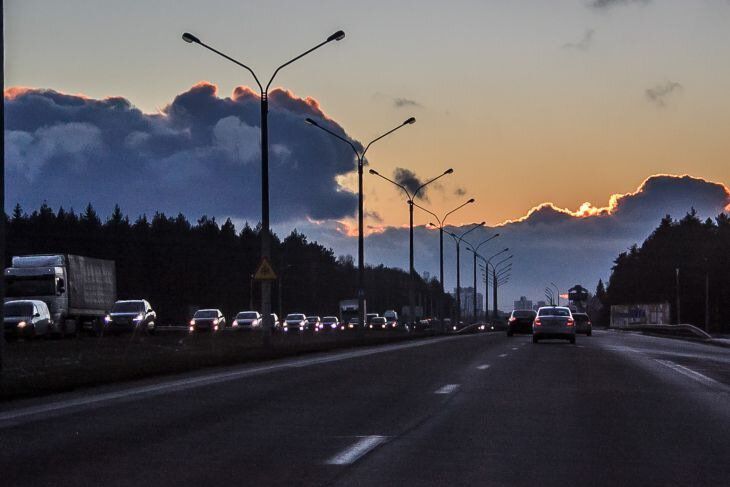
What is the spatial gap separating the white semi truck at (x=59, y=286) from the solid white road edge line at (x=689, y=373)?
33074 mm

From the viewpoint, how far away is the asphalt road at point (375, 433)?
9.60 meters

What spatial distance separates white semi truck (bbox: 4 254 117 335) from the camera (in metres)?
56.7

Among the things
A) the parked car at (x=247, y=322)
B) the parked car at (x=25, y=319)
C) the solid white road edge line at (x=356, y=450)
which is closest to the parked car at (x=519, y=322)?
the parked car at (x=247, y=322)

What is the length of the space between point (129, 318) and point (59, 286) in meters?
5.17

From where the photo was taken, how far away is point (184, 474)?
9.54 meters

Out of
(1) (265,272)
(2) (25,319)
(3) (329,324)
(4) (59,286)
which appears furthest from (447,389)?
(3) (329,324)

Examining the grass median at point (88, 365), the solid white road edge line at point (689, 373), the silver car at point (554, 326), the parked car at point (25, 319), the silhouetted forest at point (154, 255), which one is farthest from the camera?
the silhouetted forest at point (154, 255)

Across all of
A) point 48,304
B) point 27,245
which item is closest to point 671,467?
point 48,304

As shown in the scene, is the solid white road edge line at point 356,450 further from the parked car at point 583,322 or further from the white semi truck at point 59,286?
the parked car at point 583,322

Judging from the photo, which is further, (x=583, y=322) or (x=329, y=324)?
(x=329, y=324)

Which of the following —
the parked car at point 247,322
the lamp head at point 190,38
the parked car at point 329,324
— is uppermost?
the lamp head at point 190,38

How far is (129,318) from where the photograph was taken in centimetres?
6131

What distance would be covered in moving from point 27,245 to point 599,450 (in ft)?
459

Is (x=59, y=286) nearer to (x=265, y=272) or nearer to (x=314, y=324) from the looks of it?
(x=265, y=272)
